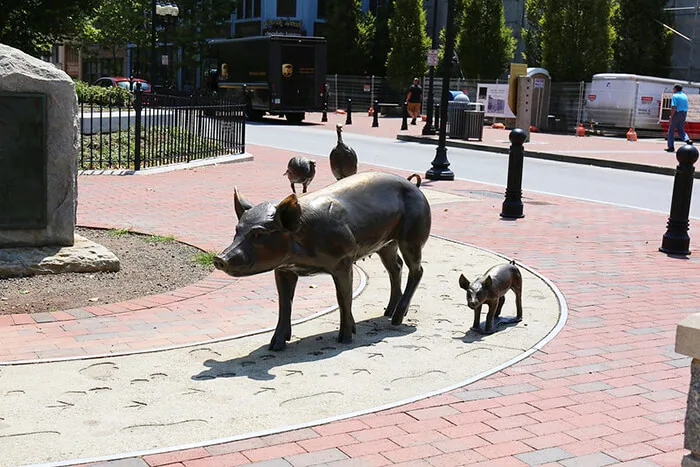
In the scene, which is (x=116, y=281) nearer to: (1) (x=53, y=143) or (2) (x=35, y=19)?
(1) (x=53, y=143)

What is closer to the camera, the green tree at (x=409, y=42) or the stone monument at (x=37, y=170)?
the stone monument at (x=37, y=170)

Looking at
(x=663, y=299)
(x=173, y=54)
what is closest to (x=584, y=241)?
(x=663, y=299)

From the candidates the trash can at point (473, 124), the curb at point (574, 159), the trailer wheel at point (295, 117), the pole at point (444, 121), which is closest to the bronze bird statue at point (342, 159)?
the pole at point (444, 121)

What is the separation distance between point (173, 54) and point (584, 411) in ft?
179

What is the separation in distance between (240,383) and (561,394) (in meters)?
1.86

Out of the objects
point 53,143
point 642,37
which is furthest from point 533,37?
point 53,143

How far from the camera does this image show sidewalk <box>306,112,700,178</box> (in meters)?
21.2

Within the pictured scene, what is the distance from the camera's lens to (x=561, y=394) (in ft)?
16.0

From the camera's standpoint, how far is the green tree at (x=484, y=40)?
42281 millimetres

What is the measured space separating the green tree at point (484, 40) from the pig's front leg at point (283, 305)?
3861 cm

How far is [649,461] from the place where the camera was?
399cm

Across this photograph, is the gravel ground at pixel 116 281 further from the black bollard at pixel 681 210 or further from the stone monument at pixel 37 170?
the black bollard at pixel 681 210

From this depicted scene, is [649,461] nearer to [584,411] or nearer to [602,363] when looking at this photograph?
[584,411]

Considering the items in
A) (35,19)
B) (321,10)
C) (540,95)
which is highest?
(321,10)
